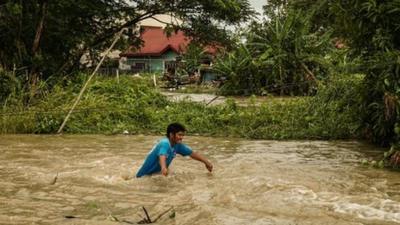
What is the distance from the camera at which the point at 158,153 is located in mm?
8164

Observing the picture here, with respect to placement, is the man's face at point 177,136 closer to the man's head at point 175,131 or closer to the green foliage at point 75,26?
the man's head at point 175,131

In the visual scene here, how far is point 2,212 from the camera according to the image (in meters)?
6.38

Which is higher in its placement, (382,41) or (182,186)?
(382,41)

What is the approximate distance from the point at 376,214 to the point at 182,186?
2.76 metres

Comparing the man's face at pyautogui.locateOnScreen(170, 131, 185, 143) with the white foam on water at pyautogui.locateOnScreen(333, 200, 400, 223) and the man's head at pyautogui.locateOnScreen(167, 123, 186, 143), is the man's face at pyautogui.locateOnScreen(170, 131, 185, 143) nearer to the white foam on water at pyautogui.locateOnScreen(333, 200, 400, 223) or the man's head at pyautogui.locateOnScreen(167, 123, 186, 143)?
the man's head at pyautogui.locateOnScreen(167, 123, 186, 143)

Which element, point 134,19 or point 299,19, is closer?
point 134,19

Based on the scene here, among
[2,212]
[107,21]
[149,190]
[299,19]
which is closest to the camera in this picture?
[2,212]

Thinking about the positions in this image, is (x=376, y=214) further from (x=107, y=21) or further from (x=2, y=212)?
(x=107, y=21)

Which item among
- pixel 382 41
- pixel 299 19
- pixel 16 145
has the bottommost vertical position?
pixel 16 145

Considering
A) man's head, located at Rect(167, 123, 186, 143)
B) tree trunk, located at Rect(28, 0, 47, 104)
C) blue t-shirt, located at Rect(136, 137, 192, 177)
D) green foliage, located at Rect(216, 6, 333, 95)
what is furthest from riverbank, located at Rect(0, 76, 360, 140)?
green foliage, located at Rect(216, 6, 333, 95)

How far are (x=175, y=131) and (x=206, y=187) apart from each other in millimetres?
890

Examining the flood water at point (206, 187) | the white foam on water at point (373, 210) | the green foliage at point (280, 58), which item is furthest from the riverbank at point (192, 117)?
the green foliage at point (280, 58)

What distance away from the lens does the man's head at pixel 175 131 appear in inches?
321

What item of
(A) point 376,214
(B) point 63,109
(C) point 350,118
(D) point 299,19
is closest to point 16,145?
(B) point 63,109
